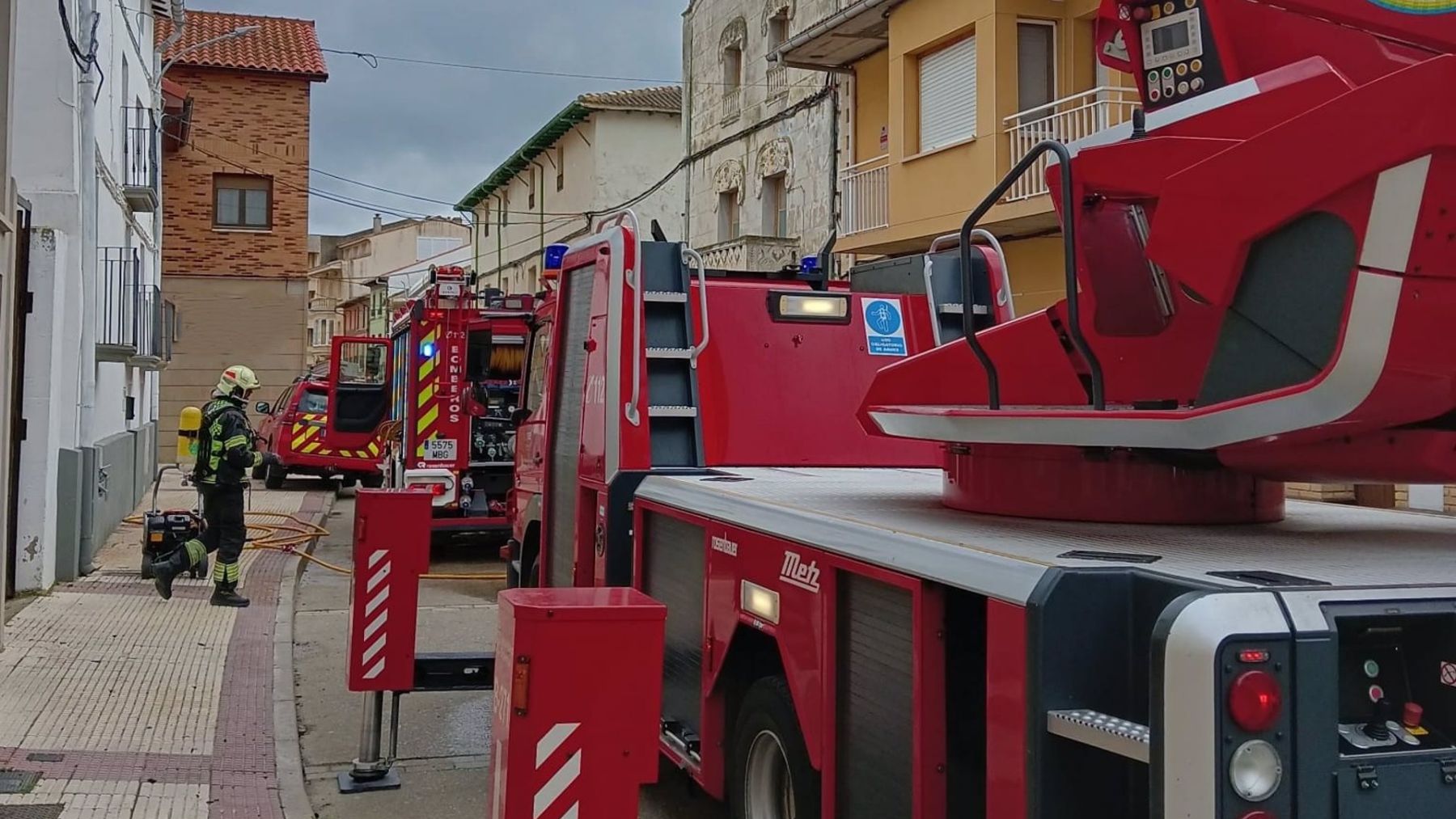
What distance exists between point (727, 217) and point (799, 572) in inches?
927

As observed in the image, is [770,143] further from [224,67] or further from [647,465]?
[647,465]

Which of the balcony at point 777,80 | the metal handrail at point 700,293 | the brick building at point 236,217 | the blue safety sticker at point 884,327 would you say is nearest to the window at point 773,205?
the balcony at point 777,80

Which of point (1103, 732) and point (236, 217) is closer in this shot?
point (1103, 732)

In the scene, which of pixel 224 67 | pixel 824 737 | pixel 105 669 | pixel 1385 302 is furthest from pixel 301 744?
pixel 224 67

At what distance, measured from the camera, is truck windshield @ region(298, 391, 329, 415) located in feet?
71.9

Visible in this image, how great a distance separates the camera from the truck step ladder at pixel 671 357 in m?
5.98

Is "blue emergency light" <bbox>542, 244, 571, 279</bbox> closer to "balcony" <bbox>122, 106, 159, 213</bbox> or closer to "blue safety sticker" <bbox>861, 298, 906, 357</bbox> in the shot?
"blue safety sticker" <bbox>861, 298, 906, 357</bbox>

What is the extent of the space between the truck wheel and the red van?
17.2 metres

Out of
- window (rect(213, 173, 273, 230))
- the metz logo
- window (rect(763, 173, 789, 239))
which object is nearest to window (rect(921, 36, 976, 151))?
window (rect(763, 173, 789, 239))

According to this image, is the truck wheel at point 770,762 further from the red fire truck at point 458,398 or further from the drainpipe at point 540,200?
the drainpipe at point 540,200

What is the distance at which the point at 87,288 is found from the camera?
12031 mm

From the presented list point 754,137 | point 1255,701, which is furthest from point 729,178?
point 1255,701

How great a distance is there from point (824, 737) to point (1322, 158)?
1993mm

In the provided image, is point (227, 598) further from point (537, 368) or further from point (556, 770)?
point (556, 770)
